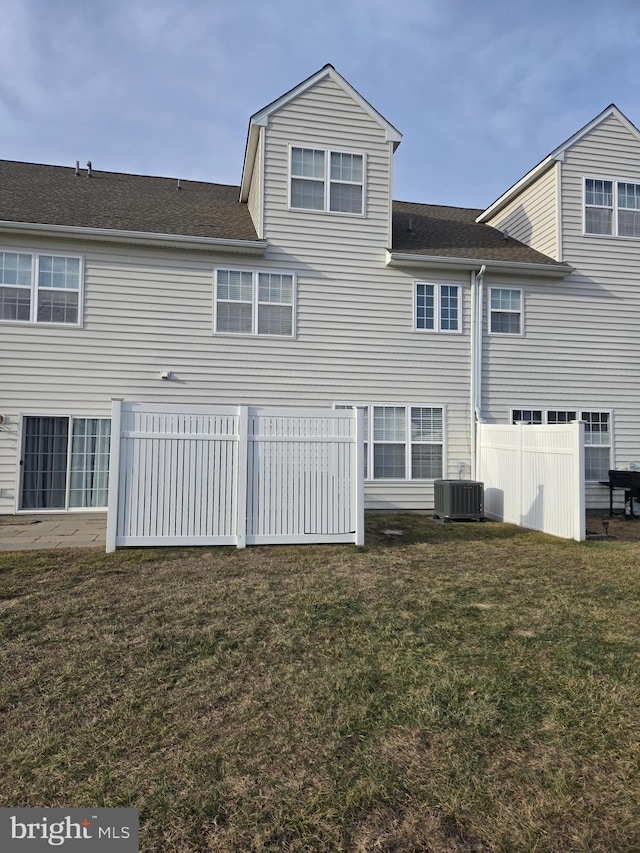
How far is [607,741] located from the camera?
8.52ft

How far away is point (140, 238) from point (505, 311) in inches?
318

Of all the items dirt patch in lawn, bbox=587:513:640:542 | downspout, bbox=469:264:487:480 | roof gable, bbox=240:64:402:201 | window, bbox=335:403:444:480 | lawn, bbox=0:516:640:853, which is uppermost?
roof gable, bbox=240:64:402:201

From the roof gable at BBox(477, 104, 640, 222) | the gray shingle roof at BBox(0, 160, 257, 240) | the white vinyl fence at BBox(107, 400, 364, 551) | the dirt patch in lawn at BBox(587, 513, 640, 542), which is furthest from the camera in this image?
the roof gable at BBox(477, 104, 640, 222)

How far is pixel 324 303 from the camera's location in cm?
1071

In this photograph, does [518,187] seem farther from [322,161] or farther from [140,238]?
[140,238]

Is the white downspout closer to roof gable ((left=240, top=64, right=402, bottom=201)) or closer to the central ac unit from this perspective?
the central ac unit

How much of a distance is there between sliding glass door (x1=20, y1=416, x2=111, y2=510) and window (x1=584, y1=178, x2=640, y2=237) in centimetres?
1187

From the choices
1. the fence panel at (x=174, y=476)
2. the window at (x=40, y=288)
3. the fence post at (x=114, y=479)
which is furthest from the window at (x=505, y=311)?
the window at (x=40, y=288)

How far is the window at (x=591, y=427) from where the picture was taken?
11.5m

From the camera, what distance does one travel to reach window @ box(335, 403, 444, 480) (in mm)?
10805

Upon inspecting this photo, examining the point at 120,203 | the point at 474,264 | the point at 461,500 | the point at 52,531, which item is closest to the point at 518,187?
the point at 474,264

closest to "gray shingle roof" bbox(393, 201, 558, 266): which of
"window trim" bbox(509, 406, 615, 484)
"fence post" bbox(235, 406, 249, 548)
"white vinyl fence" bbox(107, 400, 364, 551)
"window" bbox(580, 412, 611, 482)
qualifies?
"window trim" bbox(509, 406, 615, 484)

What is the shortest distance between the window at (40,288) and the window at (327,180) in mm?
4763

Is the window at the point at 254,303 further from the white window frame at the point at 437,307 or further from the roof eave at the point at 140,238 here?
the white window frame at the point at 437,307
